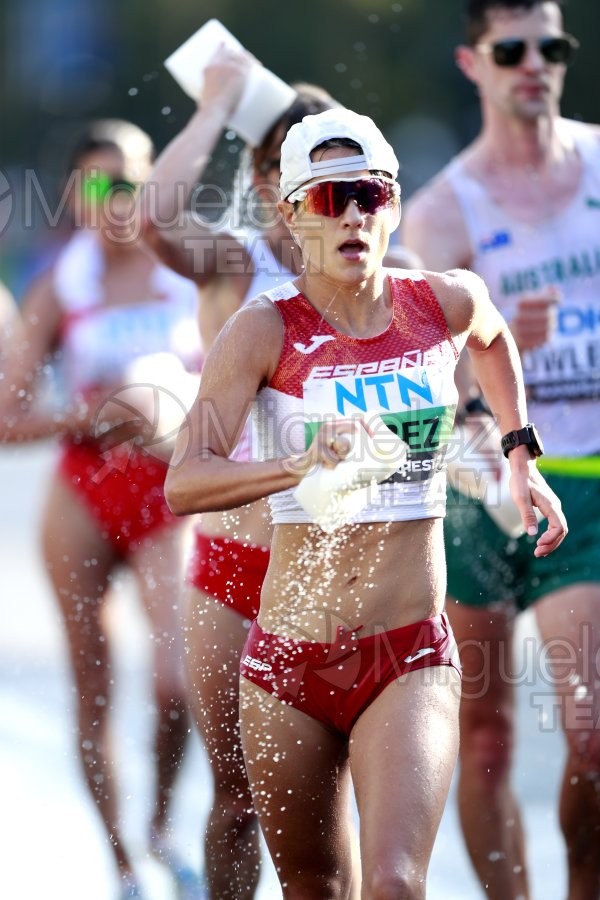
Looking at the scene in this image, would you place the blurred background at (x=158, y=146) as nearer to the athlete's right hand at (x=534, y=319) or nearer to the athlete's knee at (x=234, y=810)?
the athlete's knee at (x=234, y=810)

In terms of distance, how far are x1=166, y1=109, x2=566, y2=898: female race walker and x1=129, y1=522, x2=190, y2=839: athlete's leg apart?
1801mm

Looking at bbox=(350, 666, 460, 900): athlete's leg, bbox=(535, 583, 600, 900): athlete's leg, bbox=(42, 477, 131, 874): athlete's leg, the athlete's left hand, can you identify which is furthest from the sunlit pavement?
the athlete's left hand

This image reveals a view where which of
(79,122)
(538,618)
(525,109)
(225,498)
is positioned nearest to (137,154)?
(525,109)

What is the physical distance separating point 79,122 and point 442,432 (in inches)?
1192

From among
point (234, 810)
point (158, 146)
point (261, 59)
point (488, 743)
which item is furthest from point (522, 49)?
point (261, 59)

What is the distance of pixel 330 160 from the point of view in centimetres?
364

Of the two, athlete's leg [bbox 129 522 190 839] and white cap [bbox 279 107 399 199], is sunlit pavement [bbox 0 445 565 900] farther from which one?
white cap [bbox 279 107 399 199]

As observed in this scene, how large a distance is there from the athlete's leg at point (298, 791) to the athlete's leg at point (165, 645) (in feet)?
5.80

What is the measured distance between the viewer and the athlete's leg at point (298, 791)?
3615 millimetres

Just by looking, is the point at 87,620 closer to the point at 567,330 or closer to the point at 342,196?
the point at 567,330

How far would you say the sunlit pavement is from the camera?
5496 millimetres

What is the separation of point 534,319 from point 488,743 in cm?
129

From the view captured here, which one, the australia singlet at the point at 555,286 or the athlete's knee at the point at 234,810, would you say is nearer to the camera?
the athlete's knee at the point at 234,810

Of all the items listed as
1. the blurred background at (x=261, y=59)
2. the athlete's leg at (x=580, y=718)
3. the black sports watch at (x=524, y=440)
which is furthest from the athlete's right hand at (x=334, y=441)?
the blurred background at (x=261, y=59)
